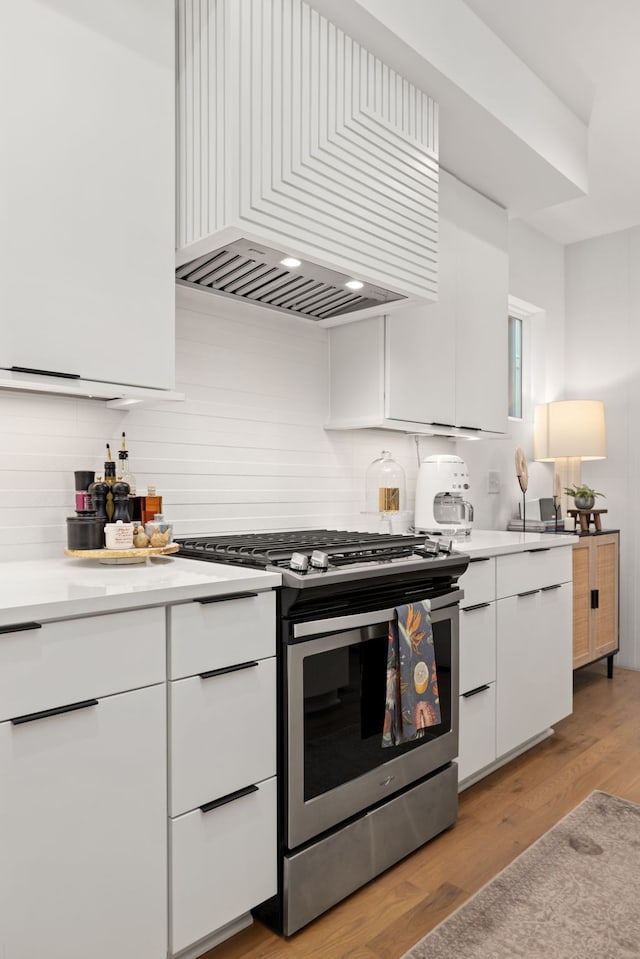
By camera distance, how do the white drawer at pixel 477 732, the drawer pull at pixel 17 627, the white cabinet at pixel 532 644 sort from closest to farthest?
the drawer pull at pixel 17 627 → the white drawer at pixel 477 732 → the white cabinet at pixel 532 644

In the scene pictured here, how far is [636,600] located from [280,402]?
2.84 meters

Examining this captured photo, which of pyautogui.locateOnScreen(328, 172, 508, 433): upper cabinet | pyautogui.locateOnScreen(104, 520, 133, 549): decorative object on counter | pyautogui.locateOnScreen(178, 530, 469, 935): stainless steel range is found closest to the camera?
pyautogui.locateOnScreen(178, 530, 469, 935): stainless steel range

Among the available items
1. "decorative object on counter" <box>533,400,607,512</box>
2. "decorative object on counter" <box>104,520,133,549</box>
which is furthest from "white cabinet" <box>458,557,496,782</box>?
"decorative object on counter" <box>533,400,607,512</box>

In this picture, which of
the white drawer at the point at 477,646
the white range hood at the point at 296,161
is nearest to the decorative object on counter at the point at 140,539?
the white range hood at the point at 296,161

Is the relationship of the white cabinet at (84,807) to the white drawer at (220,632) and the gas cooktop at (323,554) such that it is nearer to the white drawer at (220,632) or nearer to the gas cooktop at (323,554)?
the white drawer at (220,632)

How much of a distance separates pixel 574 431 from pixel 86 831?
3.51 metres

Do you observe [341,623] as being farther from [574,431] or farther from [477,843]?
[574,431]

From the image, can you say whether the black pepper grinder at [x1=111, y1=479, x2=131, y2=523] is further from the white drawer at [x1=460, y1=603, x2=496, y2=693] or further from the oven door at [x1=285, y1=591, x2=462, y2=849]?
the white drawer at [x1=460, y1=603, x2=496, y2=693]

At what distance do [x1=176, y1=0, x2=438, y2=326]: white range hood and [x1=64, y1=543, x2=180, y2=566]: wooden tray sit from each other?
87cm

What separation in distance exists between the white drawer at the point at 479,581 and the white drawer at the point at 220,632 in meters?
0.94

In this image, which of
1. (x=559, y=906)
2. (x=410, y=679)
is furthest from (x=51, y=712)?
(x=559, y=906)

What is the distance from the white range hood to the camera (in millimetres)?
1800

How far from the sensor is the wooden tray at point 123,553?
1741 mm

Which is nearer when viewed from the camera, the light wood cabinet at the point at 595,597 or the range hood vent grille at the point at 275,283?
the range hood vent grille at the point at 275,283
